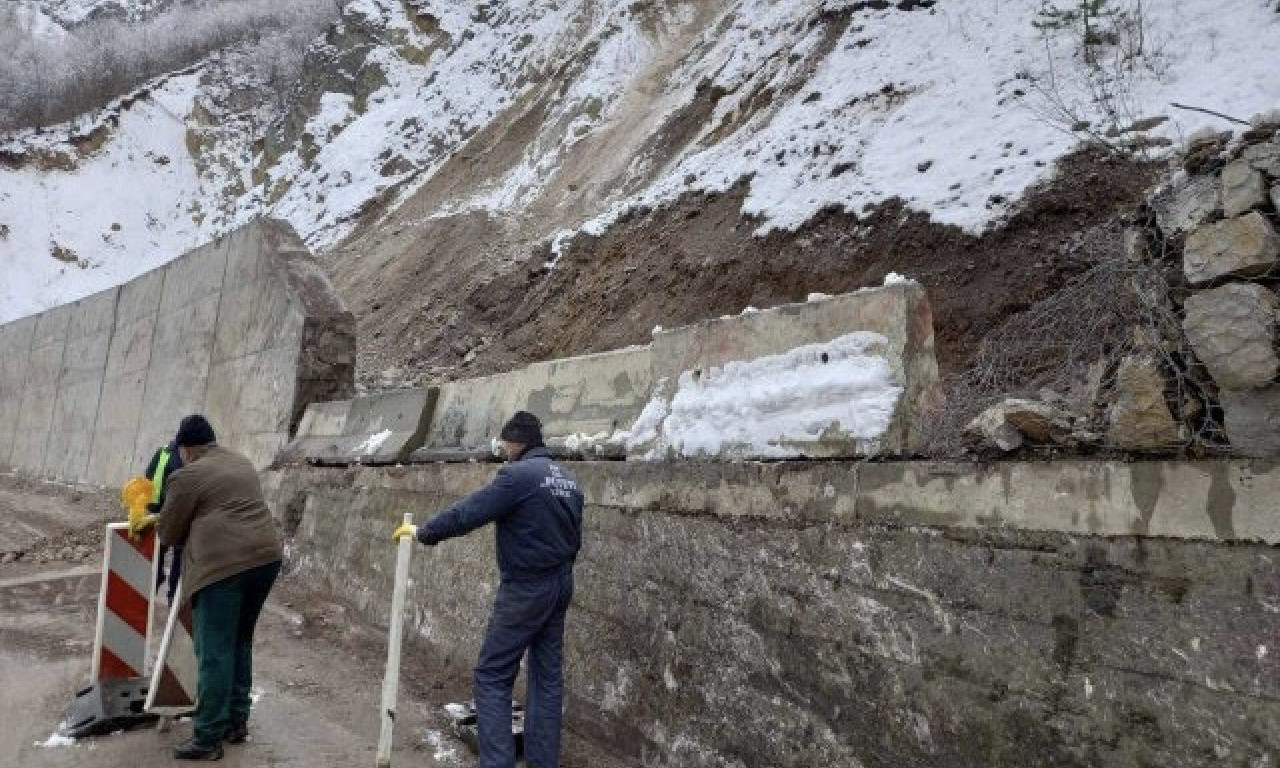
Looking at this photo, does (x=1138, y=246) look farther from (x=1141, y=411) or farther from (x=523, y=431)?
(x=523, y=431)

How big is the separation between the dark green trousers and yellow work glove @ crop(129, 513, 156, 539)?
79cm

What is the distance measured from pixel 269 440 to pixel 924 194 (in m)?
7.30

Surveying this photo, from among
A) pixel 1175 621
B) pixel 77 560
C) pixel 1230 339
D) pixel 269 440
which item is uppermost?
pixel 1230 339

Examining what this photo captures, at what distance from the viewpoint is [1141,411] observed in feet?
9.50

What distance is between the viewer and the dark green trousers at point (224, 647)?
15.7 feet

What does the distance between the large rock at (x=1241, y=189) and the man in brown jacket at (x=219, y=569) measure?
4.47 metres

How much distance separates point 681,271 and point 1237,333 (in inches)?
350

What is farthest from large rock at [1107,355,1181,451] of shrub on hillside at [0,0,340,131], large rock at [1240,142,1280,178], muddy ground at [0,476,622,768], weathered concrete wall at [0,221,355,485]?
shrub on hillside at [0,0,340,131]

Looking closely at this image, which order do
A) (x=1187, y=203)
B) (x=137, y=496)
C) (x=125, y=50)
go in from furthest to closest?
(x=125, y=50) < (x=137, y=496) < (x=1187, y=203)

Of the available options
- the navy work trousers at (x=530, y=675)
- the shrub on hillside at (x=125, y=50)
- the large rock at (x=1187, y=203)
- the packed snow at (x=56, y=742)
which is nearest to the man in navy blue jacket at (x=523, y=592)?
the navy work trousers at (x=530, y=675)

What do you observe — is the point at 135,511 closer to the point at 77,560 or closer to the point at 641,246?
the point at 77,560

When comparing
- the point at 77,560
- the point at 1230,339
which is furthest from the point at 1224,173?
the point at 77,560

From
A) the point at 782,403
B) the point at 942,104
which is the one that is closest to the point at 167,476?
the point at 782,403

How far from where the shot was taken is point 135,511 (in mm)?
5629
